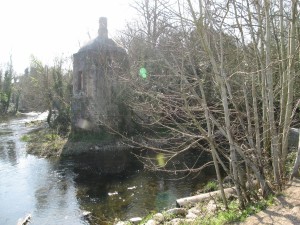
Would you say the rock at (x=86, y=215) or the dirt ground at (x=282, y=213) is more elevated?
the dirt ground at (x=282, y=213)

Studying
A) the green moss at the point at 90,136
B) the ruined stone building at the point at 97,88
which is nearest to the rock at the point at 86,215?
the green moss at the point at 90,136

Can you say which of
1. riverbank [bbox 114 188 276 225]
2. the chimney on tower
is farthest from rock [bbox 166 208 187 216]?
the chimney on tower

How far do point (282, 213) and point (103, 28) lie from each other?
1693cm

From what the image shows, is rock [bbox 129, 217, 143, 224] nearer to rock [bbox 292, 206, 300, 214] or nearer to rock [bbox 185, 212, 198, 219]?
rock [bbox 185, 212, 198, 219]

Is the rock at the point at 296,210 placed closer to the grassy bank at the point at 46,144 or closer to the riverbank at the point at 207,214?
A: the riverbank at the point at 207,214

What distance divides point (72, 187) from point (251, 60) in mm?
7552

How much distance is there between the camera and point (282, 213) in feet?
15.9

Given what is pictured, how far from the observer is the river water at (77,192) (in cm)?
872

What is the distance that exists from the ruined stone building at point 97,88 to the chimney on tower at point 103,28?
508 millimetres

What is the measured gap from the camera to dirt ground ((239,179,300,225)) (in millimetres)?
4664

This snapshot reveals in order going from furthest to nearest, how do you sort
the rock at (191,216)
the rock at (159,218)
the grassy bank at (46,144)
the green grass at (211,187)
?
the grassy bank at (46,144) → the green grass at (211,187) → the rock at (159,218) → the rock at (191,216)

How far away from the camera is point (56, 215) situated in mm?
8672

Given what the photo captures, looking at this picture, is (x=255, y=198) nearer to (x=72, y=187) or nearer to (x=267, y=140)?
(x=267, y=140)

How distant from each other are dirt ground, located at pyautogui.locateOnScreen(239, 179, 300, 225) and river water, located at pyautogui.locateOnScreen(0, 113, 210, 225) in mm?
4026
